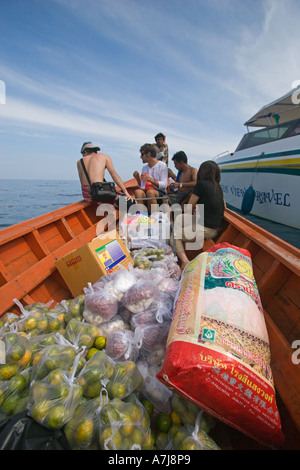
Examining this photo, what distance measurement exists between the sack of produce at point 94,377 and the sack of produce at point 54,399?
0.06m

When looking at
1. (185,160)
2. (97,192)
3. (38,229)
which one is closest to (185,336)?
(38,229)

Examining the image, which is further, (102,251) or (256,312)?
(102,251)

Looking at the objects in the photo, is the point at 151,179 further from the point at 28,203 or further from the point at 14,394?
the point at 28,203

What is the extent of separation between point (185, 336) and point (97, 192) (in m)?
3.62

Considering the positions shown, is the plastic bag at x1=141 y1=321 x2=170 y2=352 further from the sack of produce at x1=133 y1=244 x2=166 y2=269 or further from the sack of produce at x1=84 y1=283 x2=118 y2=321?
the sack of produce at x1=133 y1=244 x2=166 y2=269

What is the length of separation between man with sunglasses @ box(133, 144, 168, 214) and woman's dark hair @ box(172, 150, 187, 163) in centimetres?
33

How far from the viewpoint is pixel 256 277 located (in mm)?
2357

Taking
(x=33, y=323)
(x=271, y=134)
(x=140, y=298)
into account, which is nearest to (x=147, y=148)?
(x=140, y=298)

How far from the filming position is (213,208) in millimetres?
3803

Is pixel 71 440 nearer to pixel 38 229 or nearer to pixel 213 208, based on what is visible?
pixel 38 229

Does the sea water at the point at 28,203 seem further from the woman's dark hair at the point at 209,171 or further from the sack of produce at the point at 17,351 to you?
the sack of produce at the point at 17,351

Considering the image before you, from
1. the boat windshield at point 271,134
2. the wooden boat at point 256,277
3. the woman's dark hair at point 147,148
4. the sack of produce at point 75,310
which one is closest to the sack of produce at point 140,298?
the sack of produce at point 75,310
